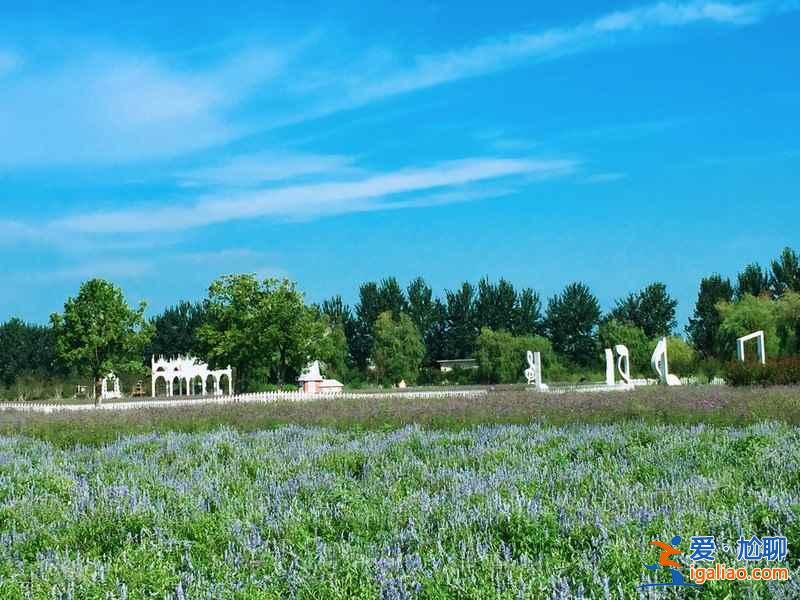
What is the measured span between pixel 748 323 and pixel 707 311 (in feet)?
54.7

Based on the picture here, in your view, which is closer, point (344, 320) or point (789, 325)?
point (789, 325)

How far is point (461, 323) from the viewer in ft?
237

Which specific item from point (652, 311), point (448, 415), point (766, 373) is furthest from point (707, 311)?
point (448, 415)

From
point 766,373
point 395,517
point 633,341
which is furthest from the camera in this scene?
point 633,341

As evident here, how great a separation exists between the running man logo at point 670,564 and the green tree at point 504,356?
5629 centimetres

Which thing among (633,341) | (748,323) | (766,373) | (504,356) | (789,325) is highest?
(748,323)

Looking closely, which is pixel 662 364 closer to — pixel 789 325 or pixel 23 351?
pixel 789 325

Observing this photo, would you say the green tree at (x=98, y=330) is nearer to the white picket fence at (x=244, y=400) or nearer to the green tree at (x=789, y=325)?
the white picket fence at (x=244, y=400)

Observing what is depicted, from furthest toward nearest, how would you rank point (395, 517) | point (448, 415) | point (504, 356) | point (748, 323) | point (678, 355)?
point (504, 356)
point (678, 355)
point (748, 323)
point (448, 415)
point (395, 517)

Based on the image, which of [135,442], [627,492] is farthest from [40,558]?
[135,442]

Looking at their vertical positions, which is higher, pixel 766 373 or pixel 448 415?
pixel 766 373

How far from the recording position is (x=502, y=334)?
62875 millimetres

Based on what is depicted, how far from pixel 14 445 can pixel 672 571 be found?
9.95 m

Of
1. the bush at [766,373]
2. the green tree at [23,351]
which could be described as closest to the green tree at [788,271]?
the bush at [766,373]
